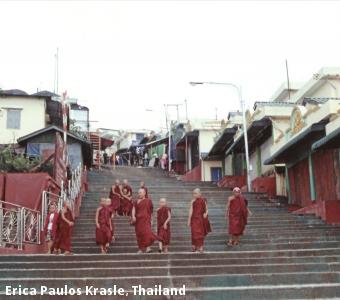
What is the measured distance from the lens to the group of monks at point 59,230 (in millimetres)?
12750

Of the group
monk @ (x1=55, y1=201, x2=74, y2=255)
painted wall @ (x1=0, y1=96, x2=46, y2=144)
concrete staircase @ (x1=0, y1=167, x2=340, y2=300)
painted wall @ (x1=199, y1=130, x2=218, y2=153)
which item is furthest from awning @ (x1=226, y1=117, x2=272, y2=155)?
monk @ (x1=55, y1=201, x2=74, y2=255)

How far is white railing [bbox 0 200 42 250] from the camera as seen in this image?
38.8ft

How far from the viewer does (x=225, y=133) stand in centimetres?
2892

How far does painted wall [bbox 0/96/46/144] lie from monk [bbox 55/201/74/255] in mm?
20418

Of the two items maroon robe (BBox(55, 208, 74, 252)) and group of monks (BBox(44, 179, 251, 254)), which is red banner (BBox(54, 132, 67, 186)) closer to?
group of monks (BBox(44, 179, 251, 254))

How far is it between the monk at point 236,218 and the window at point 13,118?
2136 centimetres

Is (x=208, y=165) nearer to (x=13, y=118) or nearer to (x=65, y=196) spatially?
(x=13, y=118)

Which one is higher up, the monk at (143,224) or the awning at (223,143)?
the awning at (223,143)

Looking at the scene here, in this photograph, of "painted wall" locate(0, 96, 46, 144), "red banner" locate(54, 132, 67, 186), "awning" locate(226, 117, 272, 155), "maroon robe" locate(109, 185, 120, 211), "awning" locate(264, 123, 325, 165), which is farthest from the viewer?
"painted wall" locate(0, 96, 46, 144)

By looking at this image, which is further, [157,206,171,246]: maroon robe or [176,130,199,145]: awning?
[176,130,199,145]: awning

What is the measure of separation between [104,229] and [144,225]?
3.36 ft

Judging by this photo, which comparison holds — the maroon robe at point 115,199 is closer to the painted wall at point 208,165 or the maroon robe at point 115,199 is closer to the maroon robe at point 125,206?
the maroon robe at point 125,206

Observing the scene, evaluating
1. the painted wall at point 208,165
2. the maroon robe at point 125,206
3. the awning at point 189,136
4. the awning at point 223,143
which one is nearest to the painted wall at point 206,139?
the awning at point 189,136

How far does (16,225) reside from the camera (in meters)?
12.3
